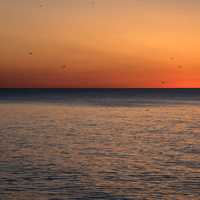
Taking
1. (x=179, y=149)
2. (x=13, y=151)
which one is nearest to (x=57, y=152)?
(x=13, y=151)

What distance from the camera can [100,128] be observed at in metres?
63.6

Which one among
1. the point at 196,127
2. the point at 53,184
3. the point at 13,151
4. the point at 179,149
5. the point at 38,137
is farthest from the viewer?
the point at 196,127

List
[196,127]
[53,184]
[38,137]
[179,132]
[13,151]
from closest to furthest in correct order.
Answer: [53,184]
[13,151]
[38,137]
[179,132]
[196,127]

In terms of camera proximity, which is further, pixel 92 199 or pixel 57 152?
pixel 57 152

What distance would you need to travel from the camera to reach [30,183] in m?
30.1

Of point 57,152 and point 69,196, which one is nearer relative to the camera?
point 69,196

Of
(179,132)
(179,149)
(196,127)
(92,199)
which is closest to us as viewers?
(92,199)

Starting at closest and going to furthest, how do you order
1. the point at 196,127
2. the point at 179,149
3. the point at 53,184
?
the point at 53,184 < the point at 179,149 < the point at 196,127

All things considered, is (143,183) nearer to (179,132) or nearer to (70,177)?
(70,177)

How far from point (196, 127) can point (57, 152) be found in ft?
91.4

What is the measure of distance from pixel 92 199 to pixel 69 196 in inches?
48.2

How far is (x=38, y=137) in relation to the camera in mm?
52750

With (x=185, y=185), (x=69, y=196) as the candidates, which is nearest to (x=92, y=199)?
(x=69, y=196)

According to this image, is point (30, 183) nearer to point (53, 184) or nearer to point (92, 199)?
point (53, 184)
